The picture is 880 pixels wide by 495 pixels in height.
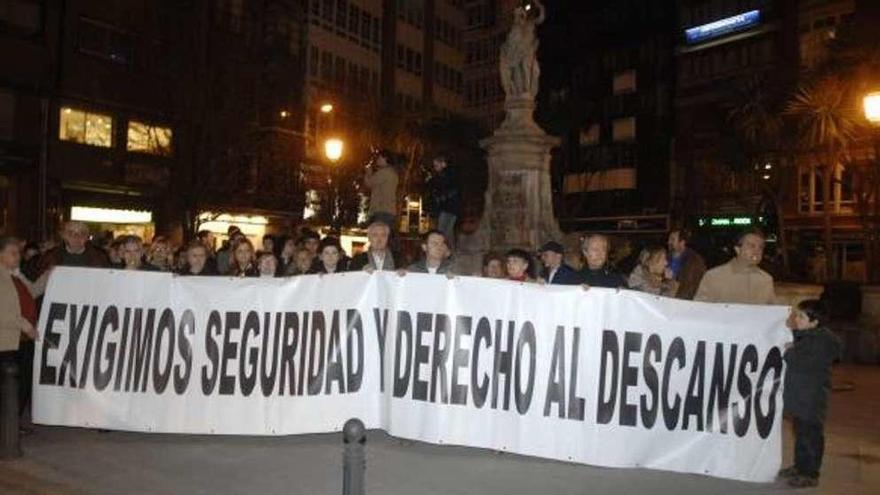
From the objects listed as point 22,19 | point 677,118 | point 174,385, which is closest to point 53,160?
point 22,19

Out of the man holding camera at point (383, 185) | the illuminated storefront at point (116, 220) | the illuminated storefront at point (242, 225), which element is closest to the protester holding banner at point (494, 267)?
the man holding camera at point (383, 185)

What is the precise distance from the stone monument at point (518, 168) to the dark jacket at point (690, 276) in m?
5.58

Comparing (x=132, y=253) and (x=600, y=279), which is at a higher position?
(x=132, y=253)

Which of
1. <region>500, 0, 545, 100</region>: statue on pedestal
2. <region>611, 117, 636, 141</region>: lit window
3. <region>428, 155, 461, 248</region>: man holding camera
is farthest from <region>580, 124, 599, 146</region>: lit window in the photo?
<region>428, 155, 461, 248</region>: man holding camera

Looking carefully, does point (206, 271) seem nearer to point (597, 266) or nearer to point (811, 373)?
point (597, 266)

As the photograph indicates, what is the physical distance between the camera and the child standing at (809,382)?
21.9 ft

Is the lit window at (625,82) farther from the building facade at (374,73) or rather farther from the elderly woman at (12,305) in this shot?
A: the elderly woman at (12,305)

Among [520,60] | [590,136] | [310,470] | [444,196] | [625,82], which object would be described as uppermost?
[625,82]

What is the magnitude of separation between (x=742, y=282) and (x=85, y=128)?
32190mm

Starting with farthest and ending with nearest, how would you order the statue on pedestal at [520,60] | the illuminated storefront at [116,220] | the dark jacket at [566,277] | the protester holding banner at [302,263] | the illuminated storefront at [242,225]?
1. the illuminated storefront at [242,225]
2. the illuminated storefront at [116,220]
3. the statue on pedestal at [520,60]
4. the protester holding banner at [302,263]
5. the dark jacket at [566,277]

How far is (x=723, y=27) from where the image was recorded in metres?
54.1

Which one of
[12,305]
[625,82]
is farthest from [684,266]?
[625,82]

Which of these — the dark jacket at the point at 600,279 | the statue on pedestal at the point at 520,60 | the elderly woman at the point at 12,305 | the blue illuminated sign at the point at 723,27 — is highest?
the blue illuminated sign at the point at 723,27

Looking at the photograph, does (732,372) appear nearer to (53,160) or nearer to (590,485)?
(590,485)
